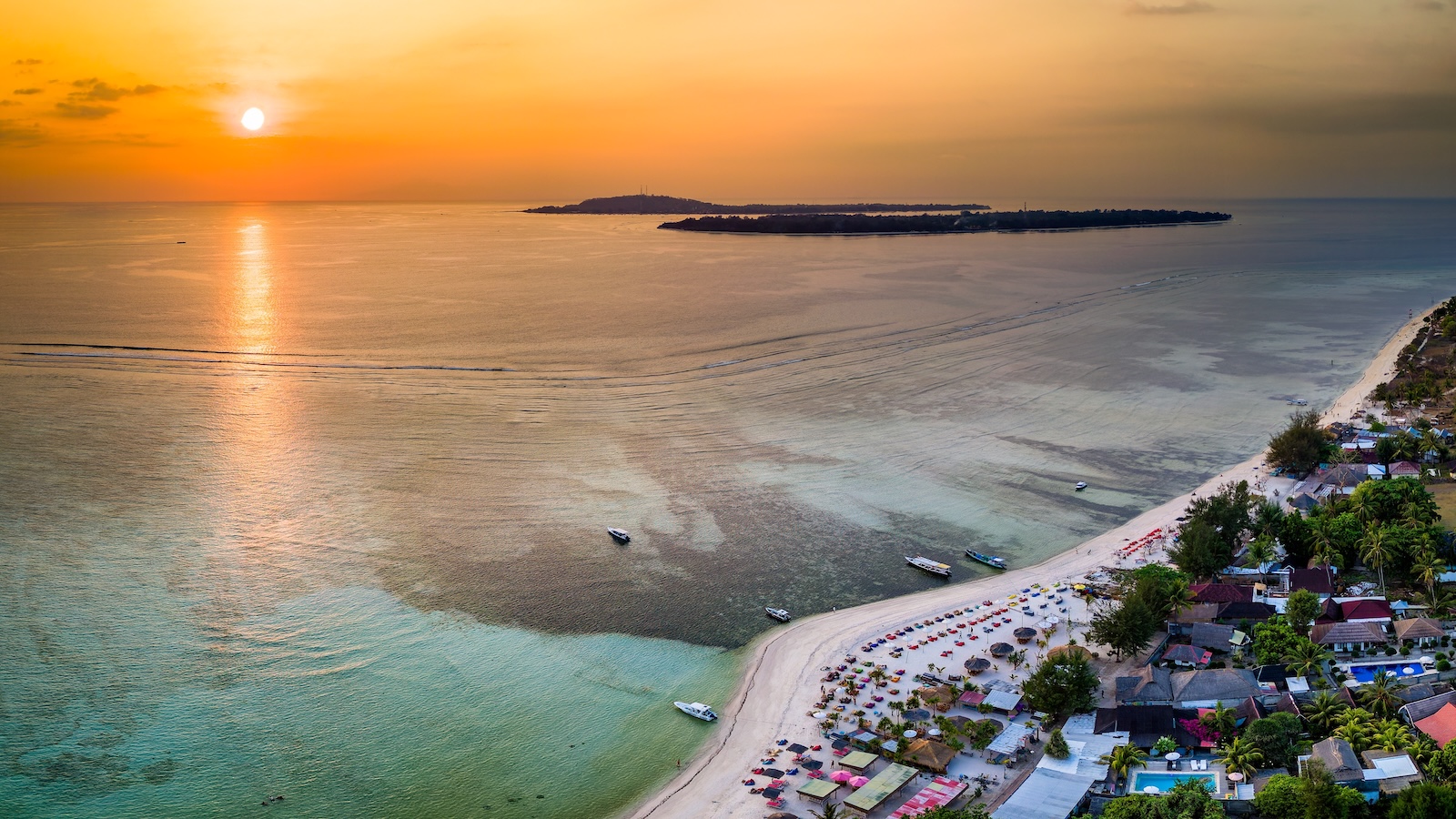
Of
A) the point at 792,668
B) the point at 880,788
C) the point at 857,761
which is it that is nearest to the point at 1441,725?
the point at 880,788

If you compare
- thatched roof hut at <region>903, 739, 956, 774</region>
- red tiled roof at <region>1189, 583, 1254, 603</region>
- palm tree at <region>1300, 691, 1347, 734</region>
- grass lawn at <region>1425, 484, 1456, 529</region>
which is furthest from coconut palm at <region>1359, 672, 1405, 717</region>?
grass lawn at <region>1425, 484, 1456, 529</region>

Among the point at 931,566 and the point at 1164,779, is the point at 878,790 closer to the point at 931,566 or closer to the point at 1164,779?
the point at 1164,779

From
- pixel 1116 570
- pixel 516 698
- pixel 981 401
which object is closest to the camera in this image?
pixel 516 698

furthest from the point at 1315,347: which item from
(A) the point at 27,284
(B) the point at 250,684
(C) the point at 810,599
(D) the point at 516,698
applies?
(A) the point at 27,284

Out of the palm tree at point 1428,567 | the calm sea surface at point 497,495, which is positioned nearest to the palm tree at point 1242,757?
the palm tree at point 1428,567

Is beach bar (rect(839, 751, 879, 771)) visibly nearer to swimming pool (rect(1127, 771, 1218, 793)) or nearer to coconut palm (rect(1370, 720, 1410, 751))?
swimming pool (rect(1127, 771, 1218, 793))

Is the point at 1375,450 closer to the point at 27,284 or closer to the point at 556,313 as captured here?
the point at 556,313
